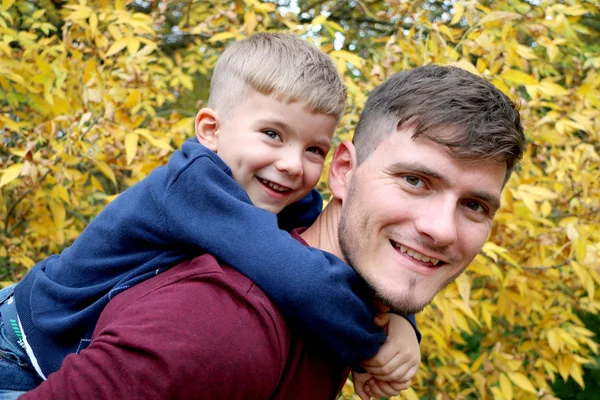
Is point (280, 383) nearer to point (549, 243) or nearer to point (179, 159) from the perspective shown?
point (179, 159)

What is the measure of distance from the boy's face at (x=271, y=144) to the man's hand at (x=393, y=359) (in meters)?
0.55

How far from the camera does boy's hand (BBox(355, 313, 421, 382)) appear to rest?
6.10 feet

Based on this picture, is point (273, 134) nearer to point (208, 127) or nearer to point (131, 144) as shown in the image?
point (208, 127)

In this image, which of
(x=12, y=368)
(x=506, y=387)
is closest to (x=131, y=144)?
(x=12, y=368)

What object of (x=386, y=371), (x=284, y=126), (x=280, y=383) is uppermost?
(x=284, y=126)

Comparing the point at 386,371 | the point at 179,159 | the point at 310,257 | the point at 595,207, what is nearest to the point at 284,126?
the point at 179,159

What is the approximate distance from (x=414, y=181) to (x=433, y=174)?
0.06 m

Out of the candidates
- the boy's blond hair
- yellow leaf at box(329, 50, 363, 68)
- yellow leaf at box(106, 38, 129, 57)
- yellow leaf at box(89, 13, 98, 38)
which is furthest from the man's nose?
yellow leaf at box(89, 13, 98, 38)

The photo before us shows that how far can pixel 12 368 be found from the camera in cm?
194

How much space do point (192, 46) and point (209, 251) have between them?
3715 mm

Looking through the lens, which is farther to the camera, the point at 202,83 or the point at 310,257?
the point at 202,83

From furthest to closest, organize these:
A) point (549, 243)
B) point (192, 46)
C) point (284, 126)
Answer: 1. point (192, 46)
2. point (549, 243)
3. point (284, 126)

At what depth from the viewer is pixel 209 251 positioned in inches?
62.7

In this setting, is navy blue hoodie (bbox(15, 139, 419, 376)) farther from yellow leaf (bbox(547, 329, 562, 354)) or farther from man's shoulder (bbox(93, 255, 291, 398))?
yellow leaf (bbox(547, 329, 562, 354))
